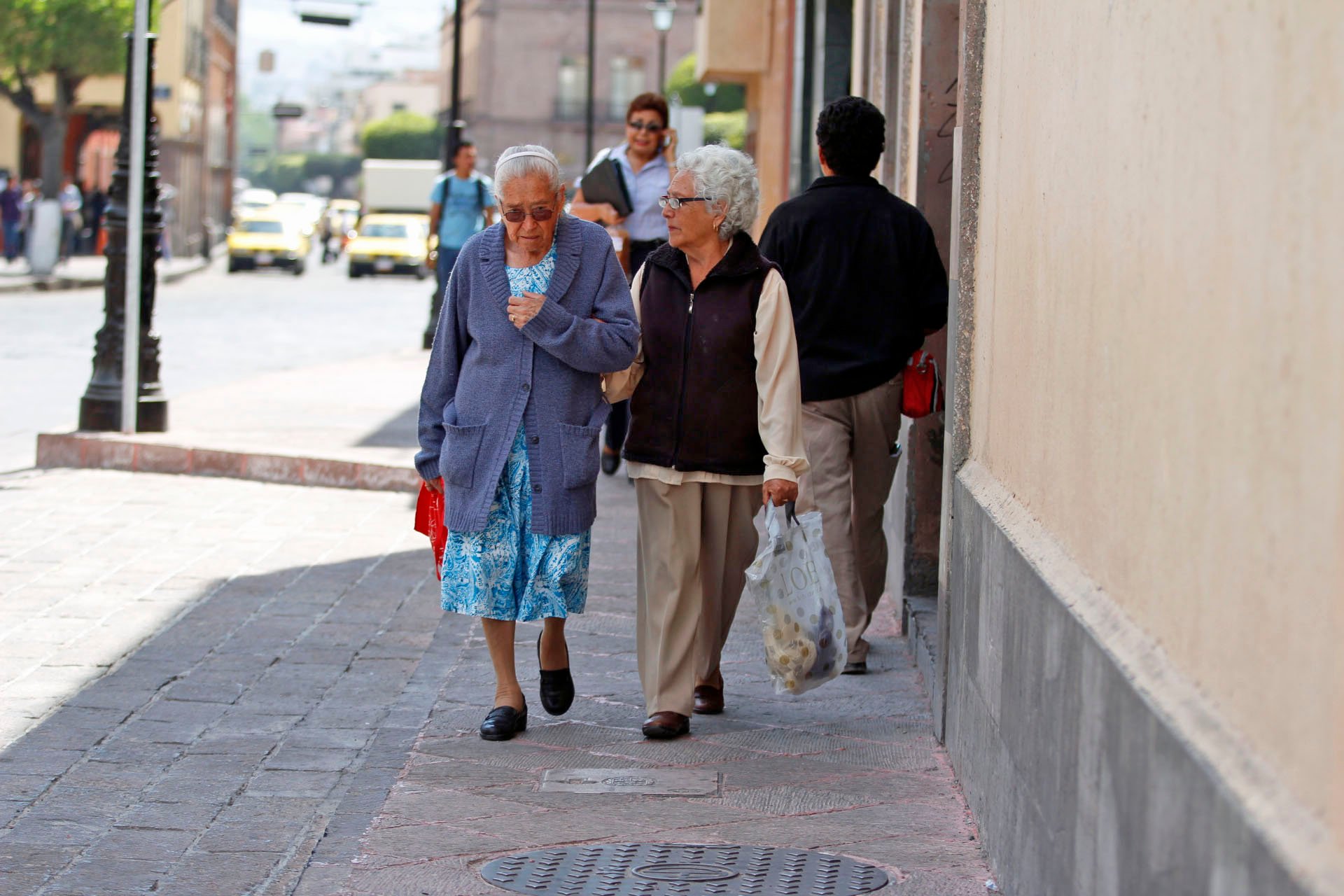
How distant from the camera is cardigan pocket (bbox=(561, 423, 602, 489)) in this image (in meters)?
5.41

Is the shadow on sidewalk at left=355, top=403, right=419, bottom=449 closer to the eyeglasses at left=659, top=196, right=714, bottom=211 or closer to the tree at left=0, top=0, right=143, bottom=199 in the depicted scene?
the eyeglasses at left=659, top=196, right=714, bottom=211

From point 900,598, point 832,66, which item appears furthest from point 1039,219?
point 832,66

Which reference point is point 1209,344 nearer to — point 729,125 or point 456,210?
point 456,210

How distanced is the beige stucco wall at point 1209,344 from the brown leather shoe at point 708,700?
2033mm

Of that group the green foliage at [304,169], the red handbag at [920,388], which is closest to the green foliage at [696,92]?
the red handbag at [920,388]

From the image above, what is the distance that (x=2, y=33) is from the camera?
142ft

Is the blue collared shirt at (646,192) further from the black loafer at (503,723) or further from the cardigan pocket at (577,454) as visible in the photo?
the black loafer at (503,723)

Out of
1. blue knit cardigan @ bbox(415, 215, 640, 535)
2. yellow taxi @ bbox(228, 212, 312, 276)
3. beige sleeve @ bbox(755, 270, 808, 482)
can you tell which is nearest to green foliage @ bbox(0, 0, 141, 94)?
yellow taxi @ bbox(228, 212, 312, 276)

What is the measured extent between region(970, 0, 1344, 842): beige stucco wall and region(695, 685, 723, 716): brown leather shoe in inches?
80.0

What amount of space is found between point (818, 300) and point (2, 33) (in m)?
41.2

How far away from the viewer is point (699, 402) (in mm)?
5477

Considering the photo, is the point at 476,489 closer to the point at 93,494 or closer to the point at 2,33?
the point at 93,494

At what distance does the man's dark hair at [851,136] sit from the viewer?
6.32 meters

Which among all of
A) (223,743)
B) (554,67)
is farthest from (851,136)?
(554,67)
